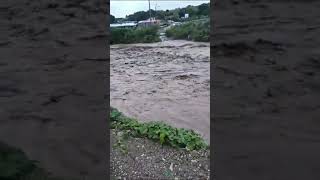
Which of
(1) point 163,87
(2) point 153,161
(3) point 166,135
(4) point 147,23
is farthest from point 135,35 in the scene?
(2) point 153,161

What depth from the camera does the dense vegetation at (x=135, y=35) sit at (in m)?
34.1

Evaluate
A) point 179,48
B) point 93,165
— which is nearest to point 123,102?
point 93,165

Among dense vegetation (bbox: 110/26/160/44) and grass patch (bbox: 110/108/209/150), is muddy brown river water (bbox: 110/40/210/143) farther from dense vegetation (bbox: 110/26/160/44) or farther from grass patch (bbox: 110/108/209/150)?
dense vegetation (bbox: 110/26/160/44)

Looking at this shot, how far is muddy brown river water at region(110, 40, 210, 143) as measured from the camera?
412 inches

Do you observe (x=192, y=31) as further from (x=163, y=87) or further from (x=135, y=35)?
(x=163, y=87)

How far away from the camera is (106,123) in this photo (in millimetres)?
3248

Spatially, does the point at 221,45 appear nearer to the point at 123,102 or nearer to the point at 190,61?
the point at 123,102

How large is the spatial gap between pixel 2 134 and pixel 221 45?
162 cm

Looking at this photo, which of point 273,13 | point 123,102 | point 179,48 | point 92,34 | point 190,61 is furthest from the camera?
point 179,48

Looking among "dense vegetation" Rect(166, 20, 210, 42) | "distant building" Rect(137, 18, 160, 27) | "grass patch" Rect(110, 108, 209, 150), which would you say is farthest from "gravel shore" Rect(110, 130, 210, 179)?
"distant building" Rect(137, 18, 160, 27)

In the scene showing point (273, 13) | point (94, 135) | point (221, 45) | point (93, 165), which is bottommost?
point (93, 165)

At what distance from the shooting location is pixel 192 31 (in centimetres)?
3816

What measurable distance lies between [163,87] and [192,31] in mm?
23069

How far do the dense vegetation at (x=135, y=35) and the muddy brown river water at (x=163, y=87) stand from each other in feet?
14.4
